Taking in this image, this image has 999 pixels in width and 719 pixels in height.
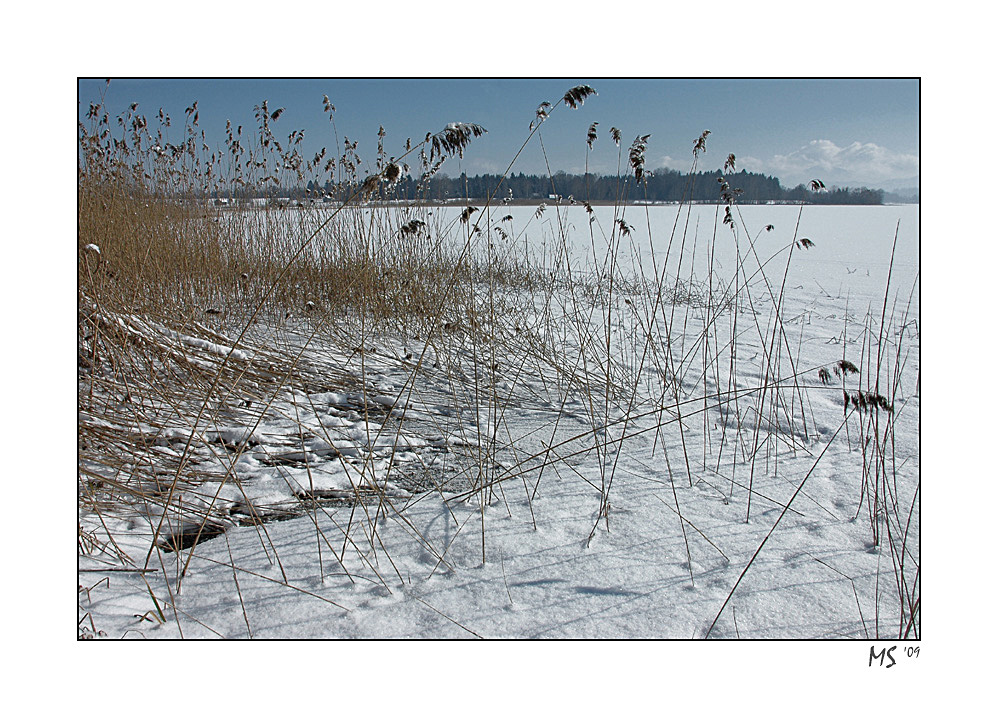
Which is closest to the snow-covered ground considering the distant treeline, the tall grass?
the tall grass

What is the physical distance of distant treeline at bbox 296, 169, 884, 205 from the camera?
162 centimetres

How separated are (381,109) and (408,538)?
1186 millimetres

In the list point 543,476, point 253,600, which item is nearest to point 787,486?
point 543,476

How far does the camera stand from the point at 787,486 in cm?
119

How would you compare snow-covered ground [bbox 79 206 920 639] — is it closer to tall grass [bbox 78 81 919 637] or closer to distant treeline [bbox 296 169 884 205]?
tall grass [bbox 78 81 919 637]

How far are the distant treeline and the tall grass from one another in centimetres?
6

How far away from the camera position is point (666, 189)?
72.6 inches

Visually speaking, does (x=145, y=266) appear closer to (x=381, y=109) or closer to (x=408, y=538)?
(x=381, y=109)

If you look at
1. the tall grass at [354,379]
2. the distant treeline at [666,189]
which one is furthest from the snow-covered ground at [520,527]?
the distant treeline at [666,189]

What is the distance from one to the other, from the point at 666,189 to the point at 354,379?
124 cm

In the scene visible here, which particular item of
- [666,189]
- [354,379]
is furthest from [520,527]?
[666,189]

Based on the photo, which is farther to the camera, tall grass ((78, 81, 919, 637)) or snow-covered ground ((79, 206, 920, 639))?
tall grass ((78, 81, 919, 637))

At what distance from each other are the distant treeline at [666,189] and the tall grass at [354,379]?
0.06 m

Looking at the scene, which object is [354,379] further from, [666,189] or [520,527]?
[666,189]
